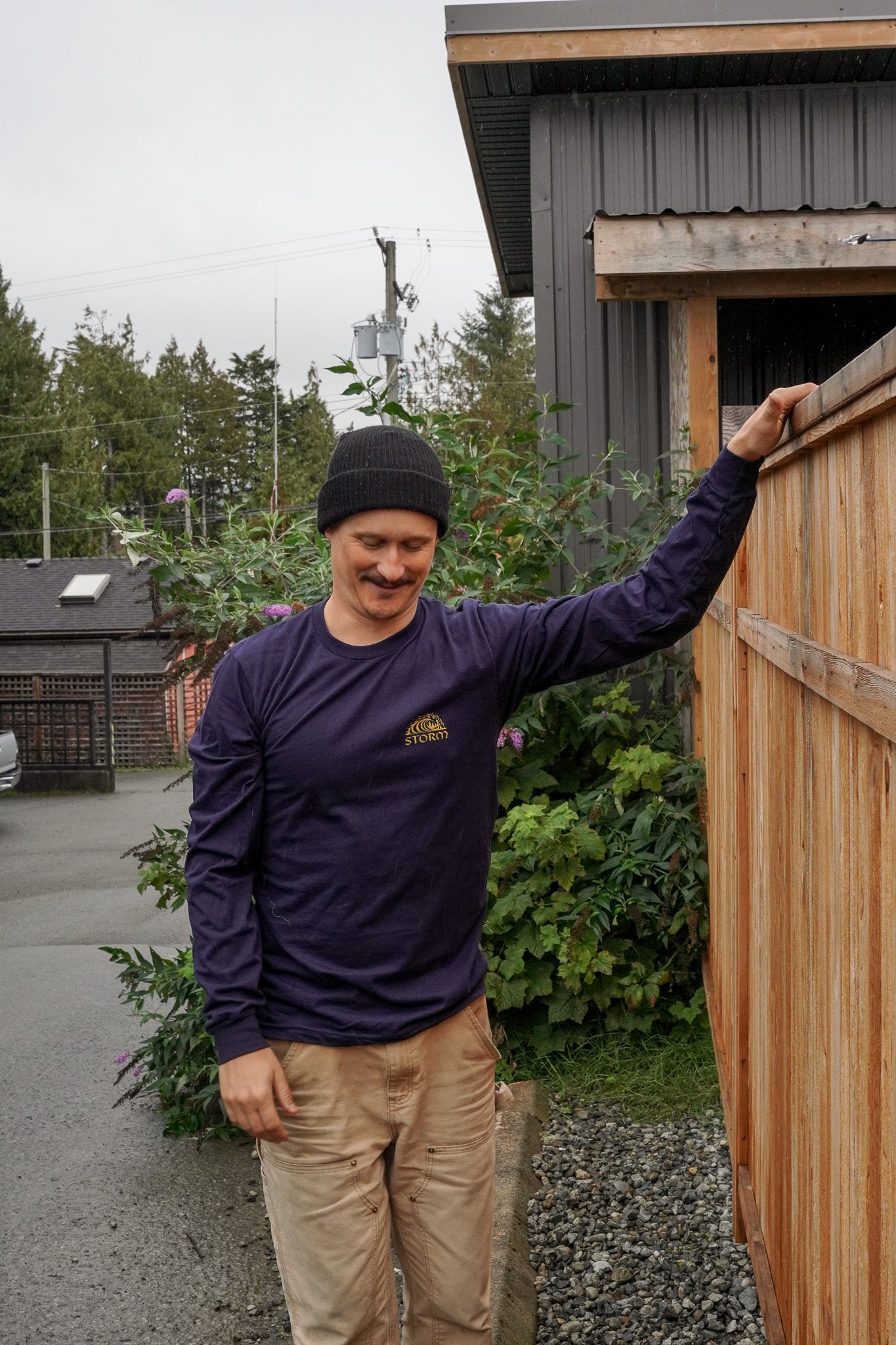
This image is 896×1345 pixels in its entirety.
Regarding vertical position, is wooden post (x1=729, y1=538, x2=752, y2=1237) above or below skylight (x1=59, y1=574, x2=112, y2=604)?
below

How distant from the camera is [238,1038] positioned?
210 cm

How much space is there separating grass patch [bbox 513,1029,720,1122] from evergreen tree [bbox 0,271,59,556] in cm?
4327

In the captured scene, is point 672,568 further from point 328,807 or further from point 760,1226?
point 760,1226

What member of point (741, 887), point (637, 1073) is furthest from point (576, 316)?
point (741, 887)

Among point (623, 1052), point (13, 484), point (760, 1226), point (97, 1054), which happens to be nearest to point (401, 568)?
point (760, 1226)

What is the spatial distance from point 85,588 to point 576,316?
849 inches

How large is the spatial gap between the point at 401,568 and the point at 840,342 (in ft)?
24.5

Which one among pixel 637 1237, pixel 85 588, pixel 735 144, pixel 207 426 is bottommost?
pixel 637 1237

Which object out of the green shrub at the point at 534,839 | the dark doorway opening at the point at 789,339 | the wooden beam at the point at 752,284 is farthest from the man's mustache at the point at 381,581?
the dark doorway opening at the point at 789,339

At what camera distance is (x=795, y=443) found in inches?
75.4

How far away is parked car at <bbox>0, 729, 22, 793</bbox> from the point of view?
51.0 feet

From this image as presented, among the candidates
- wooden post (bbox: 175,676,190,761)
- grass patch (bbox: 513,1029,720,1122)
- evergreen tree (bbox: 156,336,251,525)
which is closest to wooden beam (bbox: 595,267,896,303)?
grass patch (bbox: 513,1029,720,1122)

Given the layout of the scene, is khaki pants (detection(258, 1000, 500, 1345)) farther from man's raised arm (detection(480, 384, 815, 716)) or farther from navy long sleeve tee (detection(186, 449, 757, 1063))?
man's raised arm (detection(480, 384, 815, 716))

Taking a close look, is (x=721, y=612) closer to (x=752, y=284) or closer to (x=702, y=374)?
(x=702, y=374)
